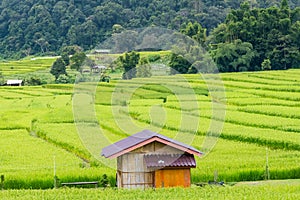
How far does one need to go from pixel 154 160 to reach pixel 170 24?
5618 centimetres

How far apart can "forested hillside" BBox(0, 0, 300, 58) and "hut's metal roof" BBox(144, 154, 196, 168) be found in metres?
52.4

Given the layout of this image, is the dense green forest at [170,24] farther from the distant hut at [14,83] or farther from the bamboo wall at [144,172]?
the bamboo wall at [144,172]

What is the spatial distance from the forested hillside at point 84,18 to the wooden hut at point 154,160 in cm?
5230

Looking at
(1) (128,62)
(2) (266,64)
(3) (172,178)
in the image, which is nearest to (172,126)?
(1) (128,62)

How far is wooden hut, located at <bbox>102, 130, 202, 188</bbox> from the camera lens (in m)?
13.9

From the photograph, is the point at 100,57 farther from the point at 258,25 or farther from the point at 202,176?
the point at 258,25

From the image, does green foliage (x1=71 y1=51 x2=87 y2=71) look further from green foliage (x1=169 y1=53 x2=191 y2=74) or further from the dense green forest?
the dense green forest

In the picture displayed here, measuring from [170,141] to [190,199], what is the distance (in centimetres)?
191

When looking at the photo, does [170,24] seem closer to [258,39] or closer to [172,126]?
[258,39]

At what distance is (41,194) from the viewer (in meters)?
13.5

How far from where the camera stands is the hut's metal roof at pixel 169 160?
45.1ft

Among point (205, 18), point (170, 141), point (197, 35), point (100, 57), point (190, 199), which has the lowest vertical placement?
point (190, 199)

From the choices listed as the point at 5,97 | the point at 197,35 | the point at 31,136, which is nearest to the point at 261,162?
the point at 31,136

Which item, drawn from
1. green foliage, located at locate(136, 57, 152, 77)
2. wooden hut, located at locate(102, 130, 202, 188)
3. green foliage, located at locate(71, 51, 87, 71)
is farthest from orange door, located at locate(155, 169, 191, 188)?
green foliage, located at locate(71, 51, 87, 71)
